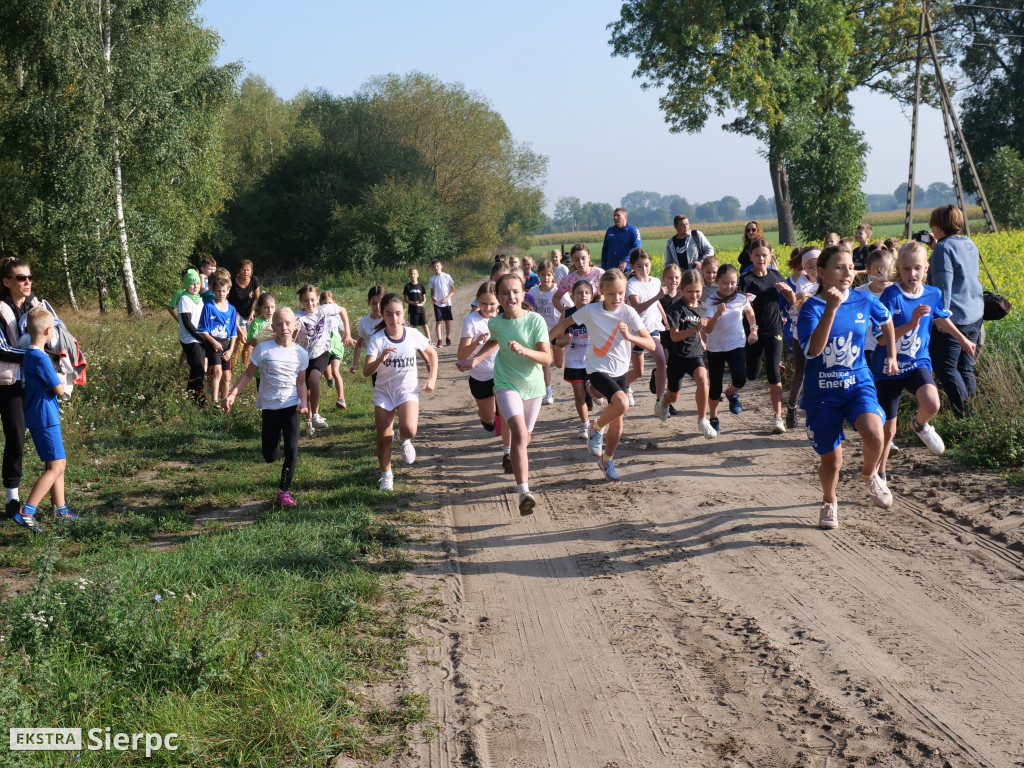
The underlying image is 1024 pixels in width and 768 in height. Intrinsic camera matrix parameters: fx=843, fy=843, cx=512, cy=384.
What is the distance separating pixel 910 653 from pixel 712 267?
22.4ft

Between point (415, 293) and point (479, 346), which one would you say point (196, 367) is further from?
point (415, 293)

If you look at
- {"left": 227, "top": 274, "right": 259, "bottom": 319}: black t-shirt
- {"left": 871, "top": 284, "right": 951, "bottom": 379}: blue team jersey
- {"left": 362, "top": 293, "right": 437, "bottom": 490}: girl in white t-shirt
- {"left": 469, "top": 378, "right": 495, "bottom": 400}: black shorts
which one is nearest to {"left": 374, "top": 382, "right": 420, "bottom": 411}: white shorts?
{"left": 362, "top": 293, "right": 437, "bottom": 490}: girl in white t-shirt

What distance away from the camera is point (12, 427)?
24.3 ft

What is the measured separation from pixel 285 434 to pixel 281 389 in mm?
459

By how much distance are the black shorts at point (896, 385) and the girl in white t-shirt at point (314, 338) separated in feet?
21.8

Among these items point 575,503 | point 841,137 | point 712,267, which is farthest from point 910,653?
point 841,137

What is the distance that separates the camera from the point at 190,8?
99.5ft

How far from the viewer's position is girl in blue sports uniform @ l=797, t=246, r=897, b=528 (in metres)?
6.22

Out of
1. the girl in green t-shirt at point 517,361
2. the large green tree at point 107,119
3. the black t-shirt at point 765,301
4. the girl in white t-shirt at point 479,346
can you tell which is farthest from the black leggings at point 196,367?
the large green tree at point 107,119

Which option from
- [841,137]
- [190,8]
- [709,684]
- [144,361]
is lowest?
[709,684]

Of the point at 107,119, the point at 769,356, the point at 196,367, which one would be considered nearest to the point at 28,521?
the point at 196,367

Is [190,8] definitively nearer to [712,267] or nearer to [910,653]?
[712,267]

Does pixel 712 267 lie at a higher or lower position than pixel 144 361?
higher

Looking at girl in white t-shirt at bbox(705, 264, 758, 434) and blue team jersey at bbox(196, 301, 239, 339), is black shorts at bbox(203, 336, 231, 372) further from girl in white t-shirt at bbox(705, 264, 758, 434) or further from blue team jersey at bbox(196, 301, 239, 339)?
girl in white t-shirt at bbox(705, 264, 758, 434)
